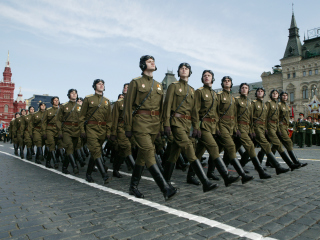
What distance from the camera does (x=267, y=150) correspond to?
6.52 m

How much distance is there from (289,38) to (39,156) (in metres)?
68.1

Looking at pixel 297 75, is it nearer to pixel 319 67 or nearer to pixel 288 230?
pixel 319 67

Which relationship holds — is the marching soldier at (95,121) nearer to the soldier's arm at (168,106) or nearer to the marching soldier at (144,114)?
the marching soldier at (144,114)

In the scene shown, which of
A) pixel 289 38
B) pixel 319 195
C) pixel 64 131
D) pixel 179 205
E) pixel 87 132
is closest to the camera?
pixel 179 205

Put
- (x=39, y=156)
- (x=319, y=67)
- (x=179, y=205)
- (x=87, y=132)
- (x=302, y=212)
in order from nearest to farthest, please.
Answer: (x=302, y=212)
(x=179, y=205)
(x=87, y=132)
(x=39, y=156)
(x=319, y=67)

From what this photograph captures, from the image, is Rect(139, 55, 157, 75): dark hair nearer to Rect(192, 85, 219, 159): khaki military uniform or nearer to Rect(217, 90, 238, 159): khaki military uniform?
Rect(192, 85, 219, 159): khaki military uniform

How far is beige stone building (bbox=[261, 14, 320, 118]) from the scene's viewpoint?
192 ft

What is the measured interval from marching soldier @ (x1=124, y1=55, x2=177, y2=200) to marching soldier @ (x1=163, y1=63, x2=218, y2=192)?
0.19 m

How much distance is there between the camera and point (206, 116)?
5582mm

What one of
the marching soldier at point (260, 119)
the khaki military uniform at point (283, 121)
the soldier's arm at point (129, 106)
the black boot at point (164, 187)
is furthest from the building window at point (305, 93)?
the black boot at point (164, 187)

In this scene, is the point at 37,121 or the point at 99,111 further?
the point at 37,121

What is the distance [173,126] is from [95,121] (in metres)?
2.14

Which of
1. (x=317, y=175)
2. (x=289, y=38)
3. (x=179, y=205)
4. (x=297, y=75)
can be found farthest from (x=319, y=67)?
(x=179, y=205)

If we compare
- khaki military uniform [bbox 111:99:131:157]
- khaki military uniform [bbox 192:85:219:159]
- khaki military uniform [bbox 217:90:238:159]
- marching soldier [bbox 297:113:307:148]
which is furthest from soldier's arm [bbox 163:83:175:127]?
marching soldier [bbox 297:113:307:148]
